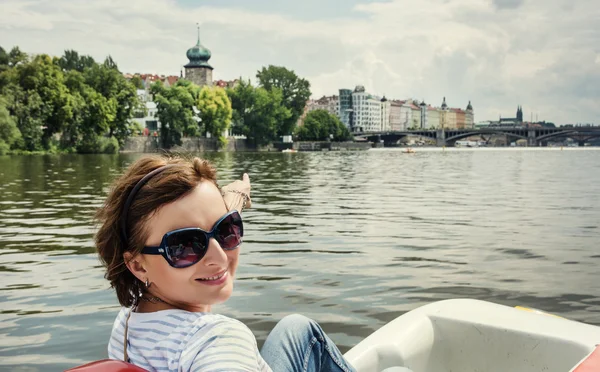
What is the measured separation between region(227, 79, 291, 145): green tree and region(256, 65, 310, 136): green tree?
2805 mm

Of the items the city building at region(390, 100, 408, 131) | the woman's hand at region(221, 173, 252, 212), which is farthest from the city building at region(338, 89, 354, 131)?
the woman's hand at region(221, 173, 252, 212)

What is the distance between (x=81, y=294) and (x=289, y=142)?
79.9 meters

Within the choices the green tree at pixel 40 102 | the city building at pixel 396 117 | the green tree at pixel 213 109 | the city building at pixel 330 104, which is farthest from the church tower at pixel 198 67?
the city building at pixel 396 117

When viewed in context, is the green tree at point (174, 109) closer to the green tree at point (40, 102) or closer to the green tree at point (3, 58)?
the green tree at point (40, 102)

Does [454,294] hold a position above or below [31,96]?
below

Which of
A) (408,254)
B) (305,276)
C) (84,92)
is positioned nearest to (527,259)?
(408,254)

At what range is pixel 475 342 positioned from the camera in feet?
10.3

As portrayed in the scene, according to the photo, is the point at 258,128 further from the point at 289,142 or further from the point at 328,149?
the point at 328,149

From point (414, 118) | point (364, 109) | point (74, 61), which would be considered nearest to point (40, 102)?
point (74, 61)

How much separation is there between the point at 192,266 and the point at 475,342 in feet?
6.45

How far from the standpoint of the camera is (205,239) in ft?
5.45

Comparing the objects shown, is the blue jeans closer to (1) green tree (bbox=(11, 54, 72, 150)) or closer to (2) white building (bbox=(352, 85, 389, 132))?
(1) green tree (bbox=(11, 54, 72, 150))

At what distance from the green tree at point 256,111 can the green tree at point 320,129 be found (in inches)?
688

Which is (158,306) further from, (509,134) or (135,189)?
(509,134)
